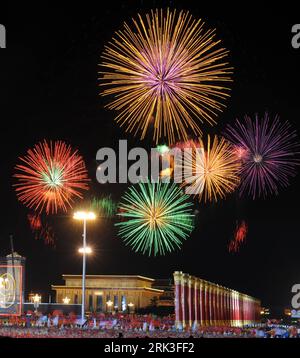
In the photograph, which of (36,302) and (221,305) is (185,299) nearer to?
(36,302)

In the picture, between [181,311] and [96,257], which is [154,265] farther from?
[181,311]

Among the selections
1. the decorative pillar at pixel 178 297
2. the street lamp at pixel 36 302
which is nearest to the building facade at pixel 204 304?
the decorative pillar at pixel 178 297

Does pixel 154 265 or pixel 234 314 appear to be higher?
pixel 154 265

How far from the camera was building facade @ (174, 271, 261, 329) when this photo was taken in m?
64.6

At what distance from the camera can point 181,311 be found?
64.2 metres

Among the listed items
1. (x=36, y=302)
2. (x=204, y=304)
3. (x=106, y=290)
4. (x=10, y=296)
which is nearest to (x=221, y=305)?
(x=204, y=304)

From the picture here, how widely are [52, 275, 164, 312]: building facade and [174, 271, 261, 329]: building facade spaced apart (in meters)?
19.7

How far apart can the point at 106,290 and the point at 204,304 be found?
172 feet

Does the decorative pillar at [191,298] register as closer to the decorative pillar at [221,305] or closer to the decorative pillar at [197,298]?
the decorative pillar at [197,298]

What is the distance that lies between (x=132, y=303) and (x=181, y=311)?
69534 millimetres

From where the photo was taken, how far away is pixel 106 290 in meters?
134
